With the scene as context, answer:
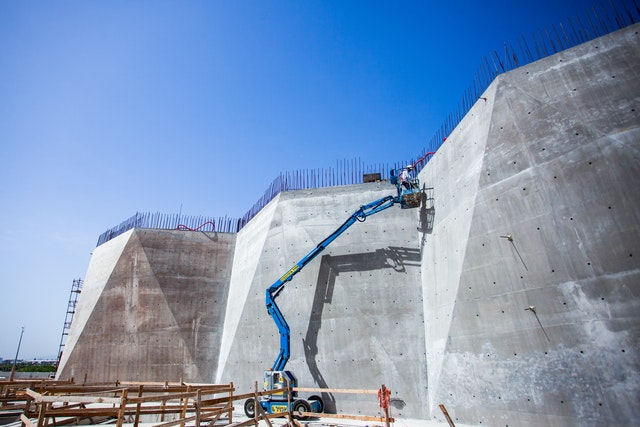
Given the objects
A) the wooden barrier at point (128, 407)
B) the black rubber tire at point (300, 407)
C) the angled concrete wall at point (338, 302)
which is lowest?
the black rubber tire at point (300, 407)

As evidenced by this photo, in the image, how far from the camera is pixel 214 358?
62.1 ft

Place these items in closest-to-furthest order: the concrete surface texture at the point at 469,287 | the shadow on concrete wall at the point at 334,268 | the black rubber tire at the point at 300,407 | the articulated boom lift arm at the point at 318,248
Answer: the concrete surface texture at the point at 469,287, the black rubber tire at the point at 300,407, the shadow on concrete wall at the point at 334,268, the articulated boom lift arm at the point at 318,248

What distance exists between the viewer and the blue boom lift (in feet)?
42.7

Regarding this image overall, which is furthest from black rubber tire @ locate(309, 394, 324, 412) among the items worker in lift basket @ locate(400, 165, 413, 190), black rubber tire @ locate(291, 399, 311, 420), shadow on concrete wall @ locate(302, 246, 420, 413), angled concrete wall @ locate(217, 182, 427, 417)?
worker in lift basket @ locate(400, 165, 413, 190)

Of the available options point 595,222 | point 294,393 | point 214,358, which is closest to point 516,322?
point 595,222

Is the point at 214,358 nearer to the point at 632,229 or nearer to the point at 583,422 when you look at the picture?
the point at 583,422

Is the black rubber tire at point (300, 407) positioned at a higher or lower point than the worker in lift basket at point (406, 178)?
lower

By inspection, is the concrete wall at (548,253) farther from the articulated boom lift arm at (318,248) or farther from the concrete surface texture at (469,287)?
the articulated boom lift arm at (318,248)

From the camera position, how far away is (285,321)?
1531 cm

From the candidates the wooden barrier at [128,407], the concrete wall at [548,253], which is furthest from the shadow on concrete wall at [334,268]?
the concrete wall at [548,253]

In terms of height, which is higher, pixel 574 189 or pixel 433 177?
pixel 433 177

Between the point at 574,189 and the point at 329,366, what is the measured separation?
1020 centimetres

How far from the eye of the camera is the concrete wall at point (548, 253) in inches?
336

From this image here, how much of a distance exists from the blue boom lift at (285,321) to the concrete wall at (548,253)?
9.61 feet
